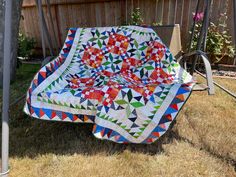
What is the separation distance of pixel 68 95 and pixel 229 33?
9.11ft

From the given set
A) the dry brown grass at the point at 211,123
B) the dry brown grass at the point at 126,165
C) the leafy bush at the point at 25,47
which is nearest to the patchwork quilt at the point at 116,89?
the dry brown grass at the point at 126,165

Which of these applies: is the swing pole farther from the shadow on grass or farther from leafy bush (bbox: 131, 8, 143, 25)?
leafy bush (bbox: 131, 8, 143, 25)

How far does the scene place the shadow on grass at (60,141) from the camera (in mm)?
1717

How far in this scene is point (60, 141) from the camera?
184 cm

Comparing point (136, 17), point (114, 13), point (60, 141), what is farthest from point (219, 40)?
point (60, 141)

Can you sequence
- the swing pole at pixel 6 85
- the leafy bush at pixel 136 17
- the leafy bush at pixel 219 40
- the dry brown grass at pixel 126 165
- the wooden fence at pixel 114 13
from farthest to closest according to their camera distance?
the leafy bush at pixel 136 17 < the wooden fence at pixel 114 13 < the leafy bush at pixel 219 40 < the dry brown grass at pixel 126 165 < the swing pole at pixel 6 85

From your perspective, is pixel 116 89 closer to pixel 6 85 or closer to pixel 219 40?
pixel 6 85

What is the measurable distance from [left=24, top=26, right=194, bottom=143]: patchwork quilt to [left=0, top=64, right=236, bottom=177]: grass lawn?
0.17 m

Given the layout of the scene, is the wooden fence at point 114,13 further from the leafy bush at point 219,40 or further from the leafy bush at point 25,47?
the leafy bush at point 25,47

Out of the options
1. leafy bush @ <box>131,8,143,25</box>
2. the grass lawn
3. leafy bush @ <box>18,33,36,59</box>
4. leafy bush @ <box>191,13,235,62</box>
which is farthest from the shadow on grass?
leafy bush @ <box>18,33,36,59</box>

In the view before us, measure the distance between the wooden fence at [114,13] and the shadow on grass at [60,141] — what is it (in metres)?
2.05

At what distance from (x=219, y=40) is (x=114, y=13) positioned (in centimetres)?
169

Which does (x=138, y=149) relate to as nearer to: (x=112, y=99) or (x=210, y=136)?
(x=112, y=99)

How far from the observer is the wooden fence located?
347 centimetres
